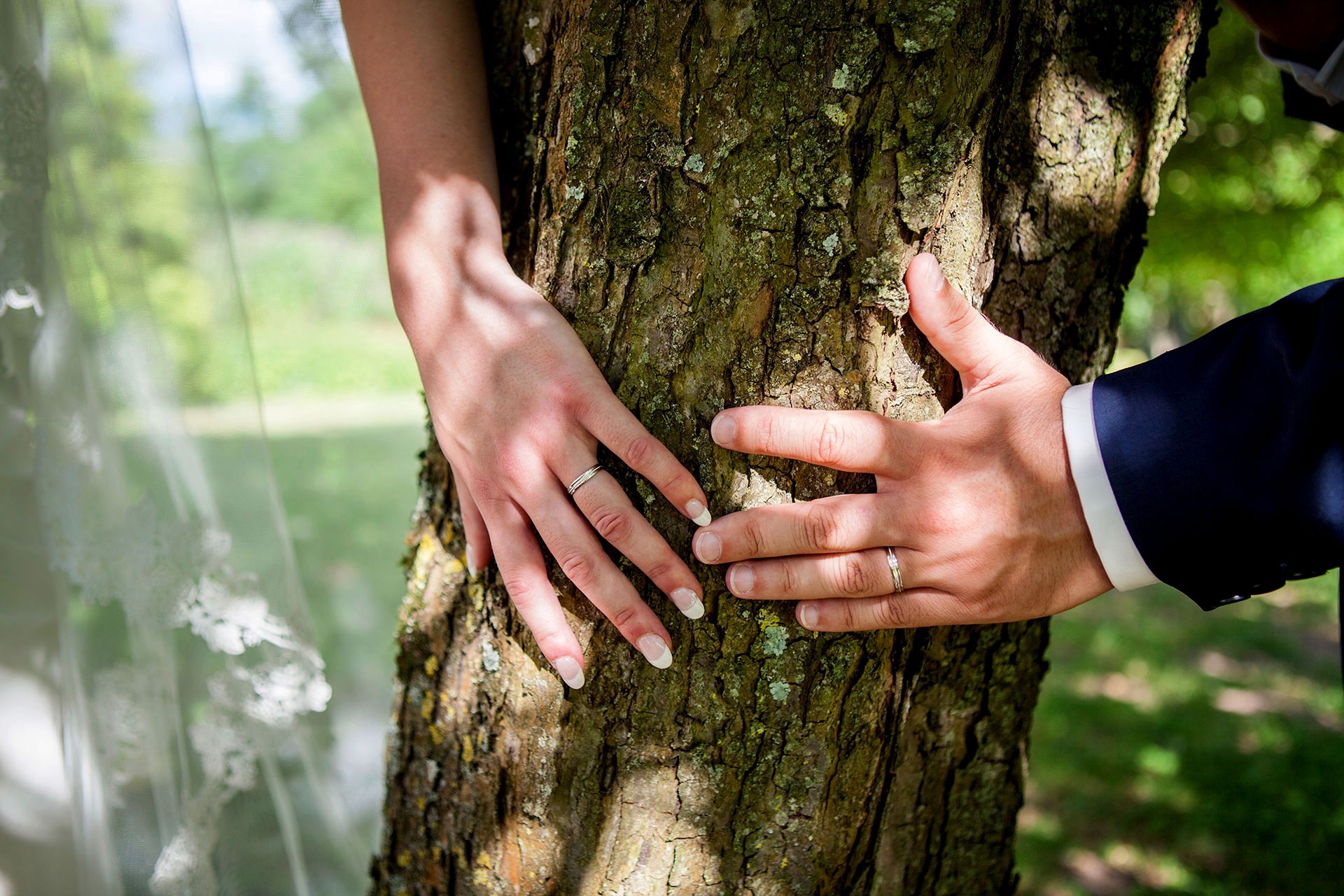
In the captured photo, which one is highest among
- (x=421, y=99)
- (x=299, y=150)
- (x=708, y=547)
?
(x=299, y=150)

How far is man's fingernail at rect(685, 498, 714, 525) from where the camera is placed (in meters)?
1.20

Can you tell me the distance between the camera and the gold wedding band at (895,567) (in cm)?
116

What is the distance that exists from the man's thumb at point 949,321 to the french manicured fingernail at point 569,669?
72cm

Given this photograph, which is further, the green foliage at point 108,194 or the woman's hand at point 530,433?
the green foliage at point 108,194

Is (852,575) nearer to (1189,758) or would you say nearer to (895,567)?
(895,567)

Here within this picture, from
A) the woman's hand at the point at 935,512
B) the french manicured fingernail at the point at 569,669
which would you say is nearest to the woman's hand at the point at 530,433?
the french manicured fingernail at the point at 569,669

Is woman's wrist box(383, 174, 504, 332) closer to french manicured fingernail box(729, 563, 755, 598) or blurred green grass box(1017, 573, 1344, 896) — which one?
french manicured fingernail box(729, 563, 755, 598)

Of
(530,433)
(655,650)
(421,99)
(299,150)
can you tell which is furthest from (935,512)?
(299,150)

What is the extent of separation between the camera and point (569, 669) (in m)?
1.28

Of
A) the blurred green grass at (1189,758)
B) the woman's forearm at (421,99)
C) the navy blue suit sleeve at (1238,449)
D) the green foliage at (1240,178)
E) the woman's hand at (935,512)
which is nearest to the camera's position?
the navy blue suit sleeve at (1238,449)

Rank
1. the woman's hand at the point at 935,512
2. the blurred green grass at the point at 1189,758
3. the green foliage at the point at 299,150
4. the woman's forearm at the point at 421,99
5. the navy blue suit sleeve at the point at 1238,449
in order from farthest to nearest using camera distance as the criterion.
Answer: the blurred green grass at the point at 1189,758
the green foliage at the point at 299,150
the woman's forearm at the point at 421,99
the woman's hand at the point at 935,512
the navy blue suit sleeve at the point at 1238,449

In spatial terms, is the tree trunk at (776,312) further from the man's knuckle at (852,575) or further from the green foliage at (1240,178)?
the green foliage at (1240,178)

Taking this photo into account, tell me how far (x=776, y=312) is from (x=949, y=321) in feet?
0.81

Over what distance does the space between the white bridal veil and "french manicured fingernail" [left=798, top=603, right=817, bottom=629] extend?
1.02 m
